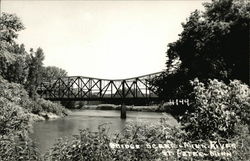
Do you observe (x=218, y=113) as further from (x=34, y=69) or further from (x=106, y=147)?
(x=34, y=69)

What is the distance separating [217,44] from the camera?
2073cm

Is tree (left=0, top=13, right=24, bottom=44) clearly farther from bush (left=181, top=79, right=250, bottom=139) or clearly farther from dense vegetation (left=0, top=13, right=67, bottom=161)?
bush (left=181, top=79, right=250, bottom=139)

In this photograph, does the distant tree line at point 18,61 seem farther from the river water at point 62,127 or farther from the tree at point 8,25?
the river water at point 62,127

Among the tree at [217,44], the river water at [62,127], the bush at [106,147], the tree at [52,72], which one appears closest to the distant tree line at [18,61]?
the tree at [52,72]

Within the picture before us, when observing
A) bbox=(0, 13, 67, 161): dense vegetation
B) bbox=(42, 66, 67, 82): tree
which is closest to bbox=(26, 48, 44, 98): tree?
bbox=(0, 13, 67, 161): dense vegetation

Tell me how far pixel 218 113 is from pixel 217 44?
1026cm

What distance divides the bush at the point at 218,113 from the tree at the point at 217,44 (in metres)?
7.70

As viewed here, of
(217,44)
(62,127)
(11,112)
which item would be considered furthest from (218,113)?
(62,127)

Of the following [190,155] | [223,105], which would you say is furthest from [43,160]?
[223,105]

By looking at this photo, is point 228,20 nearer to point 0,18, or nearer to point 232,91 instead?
point 232,91

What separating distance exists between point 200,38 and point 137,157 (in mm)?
14554

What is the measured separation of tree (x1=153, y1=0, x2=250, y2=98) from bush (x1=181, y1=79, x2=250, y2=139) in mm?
7696

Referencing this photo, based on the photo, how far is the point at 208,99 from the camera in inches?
473

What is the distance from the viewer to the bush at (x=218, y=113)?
11.2 metres
